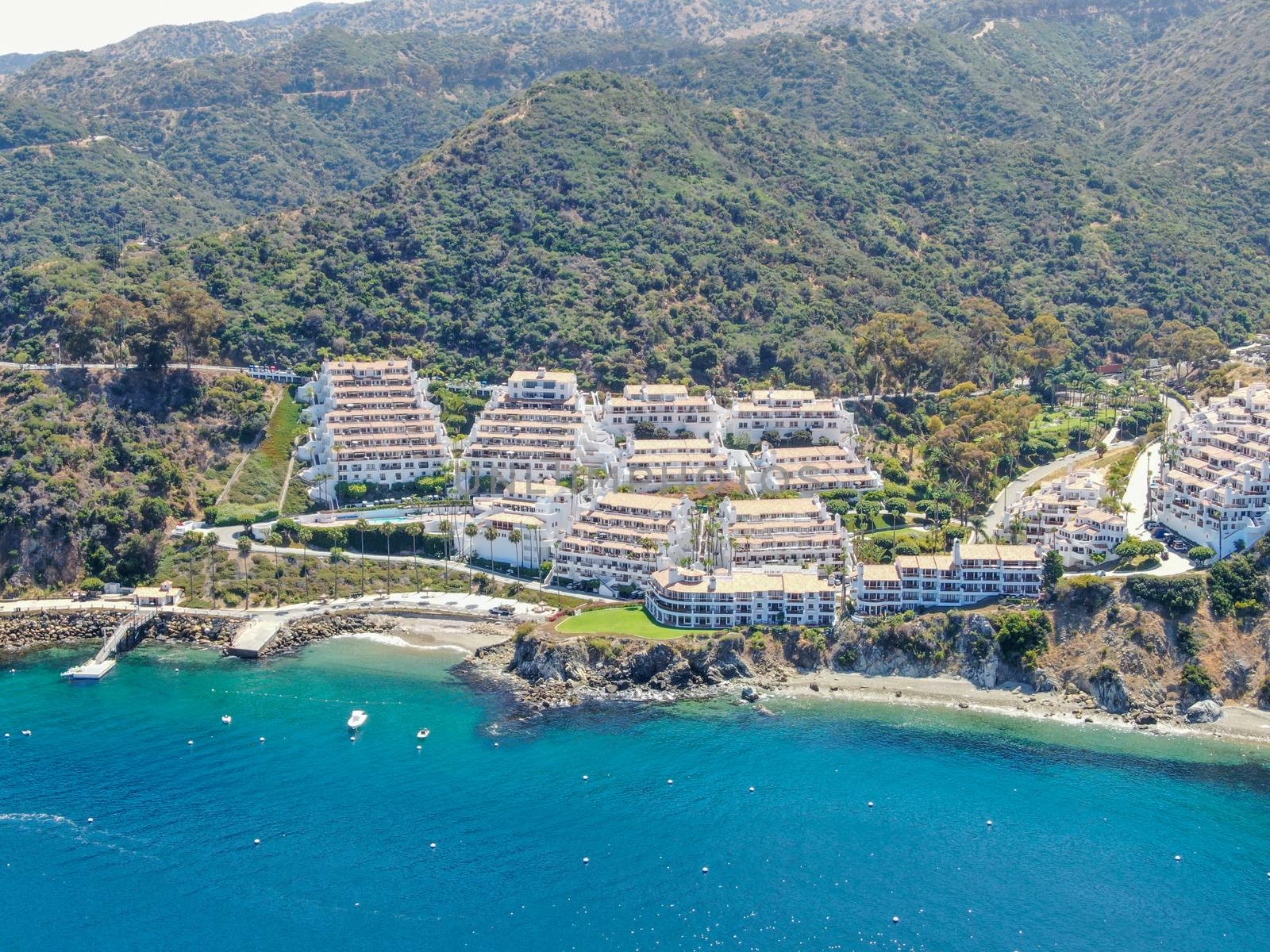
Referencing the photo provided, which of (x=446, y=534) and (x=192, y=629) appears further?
(x=446, y=534)

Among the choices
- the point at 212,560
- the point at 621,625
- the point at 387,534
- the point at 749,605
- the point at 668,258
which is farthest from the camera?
the point at 668,258

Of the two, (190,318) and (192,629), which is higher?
(190,318)

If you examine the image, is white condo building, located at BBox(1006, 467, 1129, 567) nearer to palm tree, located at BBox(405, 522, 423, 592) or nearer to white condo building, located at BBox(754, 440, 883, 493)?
white condo building, located at BBox(754, 440, 883, 493)

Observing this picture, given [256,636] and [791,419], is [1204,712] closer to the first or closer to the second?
[791,419]

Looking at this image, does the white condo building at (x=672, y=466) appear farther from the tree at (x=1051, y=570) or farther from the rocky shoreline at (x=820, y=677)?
the tree at (x=1051, y=570)

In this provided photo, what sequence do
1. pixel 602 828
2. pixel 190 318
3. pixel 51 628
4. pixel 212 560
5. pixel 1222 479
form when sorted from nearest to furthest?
pixel 602 828 < pixel 1222 479 < pixel 51 628 < pixel 212 560 < pixel 190 318

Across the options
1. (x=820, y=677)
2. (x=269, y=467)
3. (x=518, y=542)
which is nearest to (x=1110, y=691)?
(x=820, y=677)

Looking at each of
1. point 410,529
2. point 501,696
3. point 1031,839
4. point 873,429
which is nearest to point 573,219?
point 873,429
